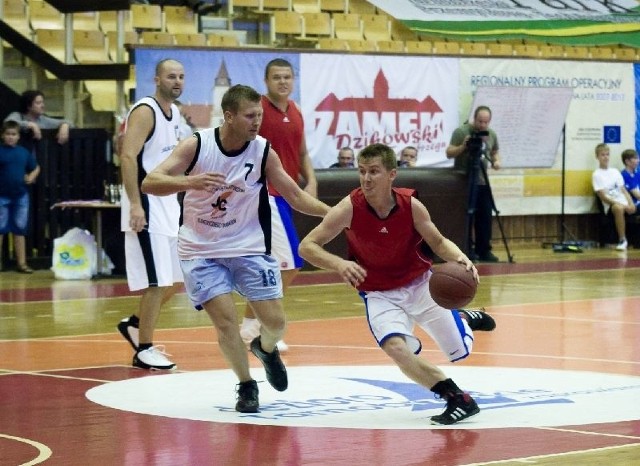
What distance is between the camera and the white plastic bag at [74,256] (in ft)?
59.0

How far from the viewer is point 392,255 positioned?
8.20 m

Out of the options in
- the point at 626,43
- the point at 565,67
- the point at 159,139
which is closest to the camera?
the point at 159,139

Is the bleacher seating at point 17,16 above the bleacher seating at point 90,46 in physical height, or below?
above

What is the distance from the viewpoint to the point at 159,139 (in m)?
10.3

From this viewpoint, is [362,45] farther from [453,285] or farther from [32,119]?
[453,285]

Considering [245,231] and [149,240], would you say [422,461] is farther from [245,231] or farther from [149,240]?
[149,240]

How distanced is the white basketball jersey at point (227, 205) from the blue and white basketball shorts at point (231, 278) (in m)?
0.05

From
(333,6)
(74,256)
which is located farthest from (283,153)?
(333,6)

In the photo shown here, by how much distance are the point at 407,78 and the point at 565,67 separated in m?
3.31

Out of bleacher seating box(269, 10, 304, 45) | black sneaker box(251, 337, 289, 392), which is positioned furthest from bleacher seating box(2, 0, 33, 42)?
black sneaker box(251, 337, 289, 392)

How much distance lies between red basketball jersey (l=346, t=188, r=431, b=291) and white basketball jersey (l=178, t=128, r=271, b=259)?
60cm

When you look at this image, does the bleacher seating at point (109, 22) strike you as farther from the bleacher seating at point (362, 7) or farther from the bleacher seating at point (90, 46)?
the bleacher seating at point (362, 7)

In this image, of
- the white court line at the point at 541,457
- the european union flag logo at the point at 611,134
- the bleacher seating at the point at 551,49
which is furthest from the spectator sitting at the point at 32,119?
the white court line at the point at 541,457

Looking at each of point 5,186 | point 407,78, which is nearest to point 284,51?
point 407,78
